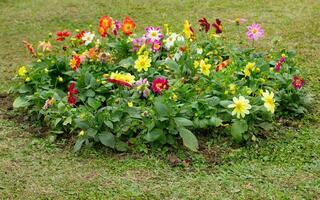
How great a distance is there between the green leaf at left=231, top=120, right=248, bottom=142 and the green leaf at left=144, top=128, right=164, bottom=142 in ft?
1.47

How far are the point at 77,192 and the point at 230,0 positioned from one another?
15.6ft

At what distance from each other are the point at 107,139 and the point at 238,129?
812 millimetres

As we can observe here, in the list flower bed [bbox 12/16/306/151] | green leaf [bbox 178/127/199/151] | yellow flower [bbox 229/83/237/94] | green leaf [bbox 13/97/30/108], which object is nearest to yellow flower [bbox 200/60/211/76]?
flower bed [bbox 12/16/306/151]

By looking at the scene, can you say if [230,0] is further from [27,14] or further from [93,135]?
[93,135]

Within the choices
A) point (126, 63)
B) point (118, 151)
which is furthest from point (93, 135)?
point (126, 63)

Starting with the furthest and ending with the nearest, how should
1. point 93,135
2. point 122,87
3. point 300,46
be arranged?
1. point 300,46
2. point 122,87
3. point 93,135

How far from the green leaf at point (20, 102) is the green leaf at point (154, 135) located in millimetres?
1030

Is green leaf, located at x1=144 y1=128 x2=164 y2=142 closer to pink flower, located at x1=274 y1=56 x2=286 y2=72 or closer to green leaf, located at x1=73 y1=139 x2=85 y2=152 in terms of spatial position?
green leaf, located at x1=73 y1=139 x2=85 y2=152

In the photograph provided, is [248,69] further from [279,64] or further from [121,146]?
[121,146]

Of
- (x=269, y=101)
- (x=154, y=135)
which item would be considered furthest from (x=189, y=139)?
(x=269, y=101)

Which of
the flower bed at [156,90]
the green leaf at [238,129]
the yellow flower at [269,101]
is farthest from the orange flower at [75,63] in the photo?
the yellow flower at [269,101]

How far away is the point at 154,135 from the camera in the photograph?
349 centimetres

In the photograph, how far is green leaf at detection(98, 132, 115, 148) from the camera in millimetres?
3502

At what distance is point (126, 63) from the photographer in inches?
165
